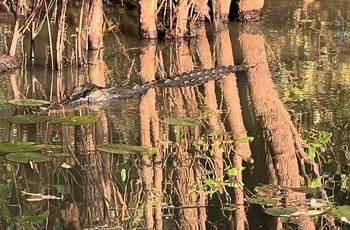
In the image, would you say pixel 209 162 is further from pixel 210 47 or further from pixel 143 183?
pixel 210 47

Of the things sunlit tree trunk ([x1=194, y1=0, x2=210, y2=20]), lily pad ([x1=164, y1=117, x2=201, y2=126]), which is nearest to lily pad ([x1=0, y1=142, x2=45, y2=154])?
lily pad ([x1=164, y1=117, x2=201, y2=126])

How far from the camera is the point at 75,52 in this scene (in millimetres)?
9352

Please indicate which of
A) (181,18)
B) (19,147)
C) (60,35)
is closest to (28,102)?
(19,147)

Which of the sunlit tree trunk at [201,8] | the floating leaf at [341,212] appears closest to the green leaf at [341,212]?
the floating leaf at [341,212]

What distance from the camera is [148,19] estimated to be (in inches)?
439

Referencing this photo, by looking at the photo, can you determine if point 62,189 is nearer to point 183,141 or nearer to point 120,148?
point 120,148

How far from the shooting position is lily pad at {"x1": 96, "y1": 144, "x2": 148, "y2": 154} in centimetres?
570

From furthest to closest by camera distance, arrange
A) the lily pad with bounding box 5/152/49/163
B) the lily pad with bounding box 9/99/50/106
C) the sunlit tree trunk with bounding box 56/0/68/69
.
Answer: the sunlit tree trunk with bounding box 56/0/68/69, the lily pad with bounding box 9/99/50/106, the lily pad with bounding box 5/152/49/163

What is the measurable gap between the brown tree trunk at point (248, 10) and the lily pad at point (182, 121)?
6266 mm

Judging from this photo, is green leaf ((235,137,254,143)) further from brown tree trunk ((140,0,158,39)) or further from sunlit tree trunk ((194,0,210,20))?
sunlit tree trunk ((194,0,210,20))

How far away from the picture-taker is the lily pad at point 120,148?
18.7 feet

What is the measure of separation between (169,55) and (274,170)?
5.07m

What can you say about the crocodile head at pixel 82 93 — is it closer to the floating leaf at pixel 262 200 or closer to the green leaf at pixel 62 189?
the green leaf at pixel 62 189

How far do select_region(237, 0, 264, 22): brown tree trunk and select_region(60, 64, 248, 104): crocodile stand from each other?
3679 mm
